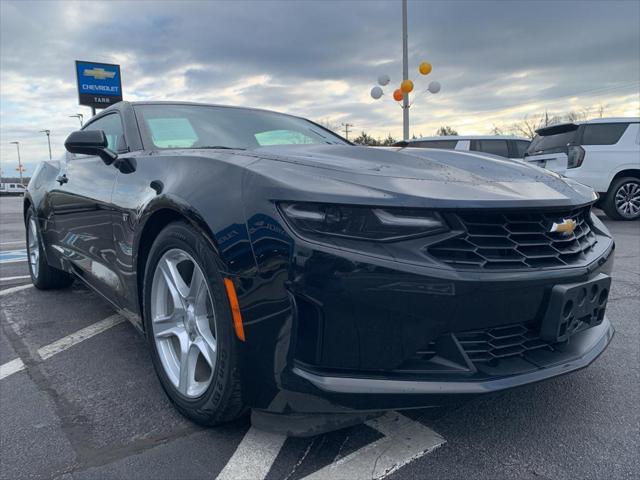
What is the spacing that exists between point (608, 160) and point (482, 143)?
285 centimetres

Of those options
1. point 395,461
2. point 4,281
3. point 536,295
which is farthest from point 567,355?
point 4,281

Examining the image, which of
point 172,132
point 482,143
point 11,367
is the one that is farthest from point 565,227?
point 482,143

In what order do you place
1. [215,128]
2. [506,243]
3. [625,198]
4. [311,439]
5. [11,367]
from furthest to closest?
[625,198]
[215,128]
[11,367]
[311,439]
[506,243]

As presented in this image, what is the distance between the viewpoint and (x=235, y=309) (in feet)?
5.44

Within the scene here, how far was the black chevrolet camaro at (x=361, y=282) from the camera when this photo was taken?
1.51m

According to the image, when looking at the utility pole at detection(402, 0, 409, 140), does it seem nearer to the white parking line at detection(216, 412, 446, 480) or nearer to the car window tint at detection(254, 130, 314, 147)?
the car window tint at detection(254, 130, 314, 147)

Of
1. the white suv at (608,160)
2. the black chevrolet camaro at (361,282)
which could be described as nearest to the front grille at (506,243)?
the black chevrolet camaro at (361,282)

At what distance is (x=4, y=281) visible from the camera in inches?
193

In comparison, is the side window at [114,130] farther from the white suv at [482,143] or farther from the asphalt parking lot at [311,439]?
the white suv at [482,143]

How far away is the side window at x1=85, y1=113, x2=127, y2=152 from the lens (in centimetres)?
289

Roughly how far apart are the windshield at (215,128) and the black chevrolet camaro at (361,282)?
0.57 m

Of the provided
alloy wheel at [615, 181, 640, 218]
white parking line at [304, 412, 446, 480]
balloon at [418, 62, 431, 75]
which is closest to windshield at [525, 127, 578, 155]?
alloy wheel at [615, 181, 640, 218]

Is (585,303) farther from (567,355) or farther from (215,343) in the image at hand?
(215,343)

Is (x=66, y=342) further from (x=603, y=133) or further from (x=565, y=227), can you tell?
(x=603, y=133)
